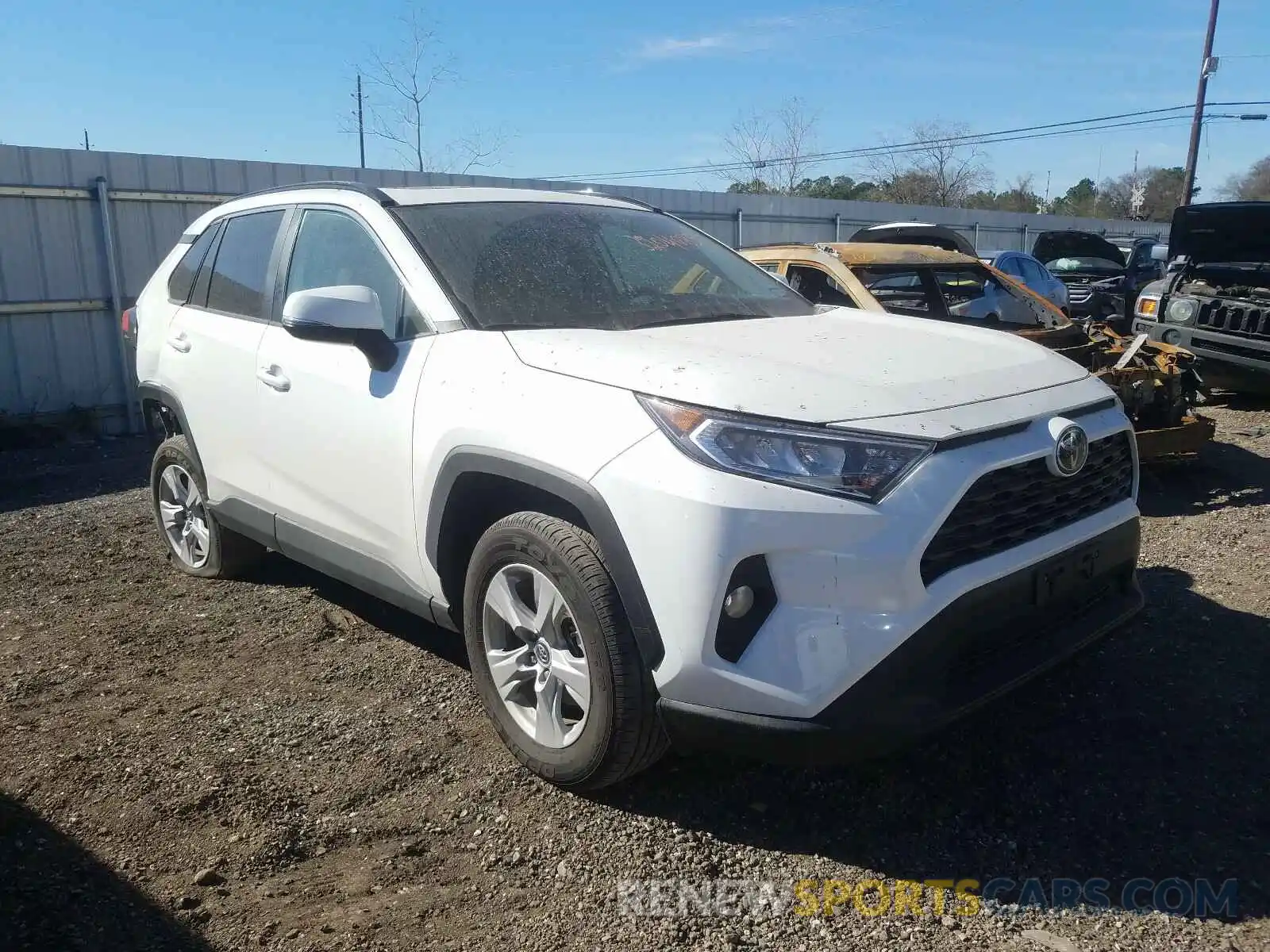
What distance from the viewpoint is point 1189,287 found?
8586 millimetres

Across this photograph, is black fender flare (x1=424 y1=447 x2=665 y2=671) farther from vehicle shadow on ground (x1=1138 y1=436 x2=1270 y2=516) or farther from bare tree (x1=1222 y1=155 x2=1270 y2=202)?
bare tree (x1=1222 y1=155 x2=1270 y2=202)

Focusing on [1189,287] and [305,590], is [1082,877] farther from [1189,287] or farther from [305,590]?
[1189,287]

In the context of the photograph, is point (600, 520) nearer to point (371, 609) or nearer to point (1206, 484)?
point (371, 609)

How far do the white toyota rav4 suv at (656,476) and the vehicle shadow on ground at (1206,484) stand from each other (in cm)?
308

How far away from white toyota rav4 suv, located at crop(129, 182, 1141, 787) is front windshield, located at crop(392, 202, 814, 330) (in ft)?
0.05

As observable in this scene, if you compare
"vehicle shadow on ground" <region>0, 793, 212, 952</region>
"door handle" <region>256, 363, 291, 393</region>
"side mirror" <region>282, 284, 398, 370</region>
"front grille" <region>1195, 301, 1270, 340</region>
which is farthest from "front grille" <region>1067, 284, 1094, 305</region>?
"vehicle shadow on ground" <region>0, 793, 212, 952</region>

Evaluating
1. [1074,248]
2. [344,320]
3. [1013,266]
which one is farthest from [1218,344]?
[1074,248]

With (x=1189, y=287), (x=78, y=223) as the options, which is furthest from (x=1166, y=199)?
(x=78, y=223)

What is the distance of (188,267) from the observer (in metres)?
4.85

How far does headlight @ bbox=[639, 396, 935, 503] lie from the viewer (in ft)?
8.03

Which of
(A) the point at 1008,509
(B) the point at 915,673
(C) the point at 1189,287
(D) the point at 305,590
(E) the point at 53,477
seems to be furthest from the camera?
(C) the point at 1189,287

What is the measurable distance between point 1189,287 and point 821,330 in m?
6.66

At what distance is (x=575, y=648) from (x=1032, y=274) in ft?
Answer: 39.8

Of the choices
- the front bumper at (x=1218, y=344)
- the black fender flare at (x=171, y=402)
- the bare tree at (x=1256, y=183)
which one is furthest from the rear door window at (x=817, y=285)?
the bare tree at (x=1256, y=183)
